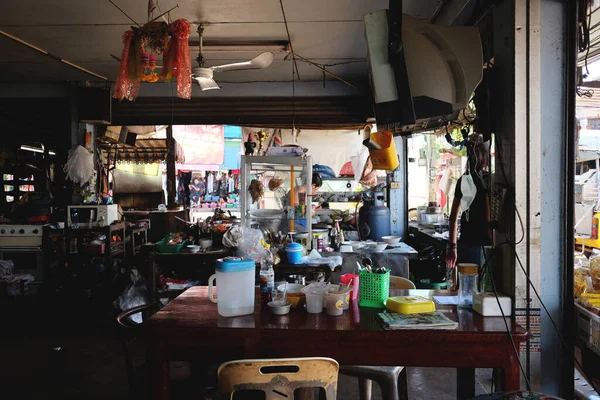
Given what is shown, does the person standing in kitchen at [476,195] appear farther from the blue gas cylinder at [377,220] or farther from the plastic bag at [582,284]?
the blue gas cylinder at [377,220]

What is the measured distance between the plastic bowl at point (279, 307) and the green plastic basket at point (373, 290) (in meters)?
0.45

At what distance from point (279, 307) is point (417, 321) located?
2.39ft

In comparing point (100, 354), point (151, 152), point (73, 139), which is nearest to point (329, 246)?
point (100, 354)

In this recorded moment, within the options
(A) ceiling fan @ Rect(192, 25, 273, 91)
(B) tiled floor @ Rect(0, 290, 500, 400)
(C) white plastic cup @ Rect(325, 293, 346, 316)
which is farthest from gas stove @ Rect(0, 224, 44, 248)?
(C) white plastic cup @ Rect(325, 293, 346, 316)

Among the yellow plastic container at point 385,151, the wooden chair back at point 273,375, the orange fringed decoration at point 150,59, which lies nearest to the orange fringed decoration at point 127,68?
the orange fringed decoration at point 150,59

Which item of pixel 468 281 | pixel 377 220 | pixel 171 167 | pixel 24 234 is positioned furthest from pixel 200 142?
pixel 468 281

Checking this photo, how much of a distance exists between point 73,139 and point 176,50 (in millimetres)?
4302

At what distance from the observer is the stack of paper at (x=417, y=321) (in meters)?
2.06

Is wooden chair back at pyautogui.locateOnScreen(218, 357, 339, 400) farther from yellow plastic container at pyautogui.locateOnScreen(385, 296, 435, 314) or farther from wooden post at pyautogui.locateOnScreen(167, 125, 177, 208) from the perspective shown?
wooden post at pyautogui.locateOnScreen(167, 125, 177, 208)

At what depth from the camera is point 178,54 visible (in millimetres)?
3229

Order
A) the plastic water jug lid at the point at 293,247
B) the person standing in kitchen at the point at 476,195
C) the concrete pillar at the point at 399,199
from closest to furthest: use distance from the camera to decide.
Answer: the person standing in kitchen at the point at 476,195, the plastic water jug lid at the point at 293,247, the concrete pillar at the point at 399,199

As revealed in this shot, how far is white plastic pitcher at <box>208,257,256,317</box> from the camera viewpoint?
2299mm

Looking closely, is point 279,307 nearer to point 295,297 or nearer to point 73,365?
point 295,297

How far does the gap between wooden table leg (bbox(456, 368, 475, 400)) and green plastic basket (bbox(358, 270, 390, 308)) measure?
0.70 metres
